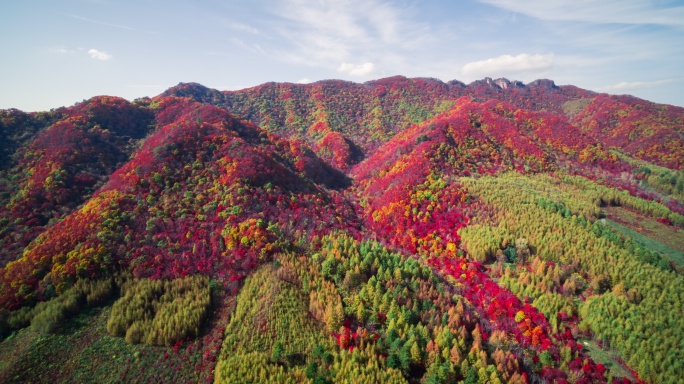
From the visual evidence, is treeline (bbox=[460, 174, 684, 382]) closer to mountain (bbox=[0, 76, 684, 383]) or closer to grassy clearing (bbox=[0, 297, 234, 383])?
mountain (bbox=[0, 76, 684, 383])

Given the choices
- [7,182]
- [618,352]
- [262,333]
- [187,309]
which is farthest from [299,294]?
[7,182]

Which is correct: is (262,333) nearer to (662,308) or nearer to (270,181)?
(270,181)

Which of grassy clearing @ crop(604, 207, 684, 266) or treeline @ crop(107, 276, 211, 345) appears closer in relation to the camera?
treeline @ crop(107, 276, 211, 345)

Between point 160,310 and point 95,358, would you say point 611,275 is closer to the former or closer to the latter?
point 160,310

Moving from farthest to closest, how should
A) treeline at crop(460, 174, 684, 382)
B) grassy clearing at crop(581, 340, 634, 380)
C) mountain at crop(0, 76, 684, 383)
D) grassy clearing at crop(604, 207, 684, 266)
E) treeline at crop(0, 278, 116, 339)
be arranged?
grassy clearing at crop(604, 207, 684, 266) < treeline at crop(0, 278, 116, 339) < treeline at crop(460, 174, 684, 382) < mountain at crop(0, 76, 684, 383) < grassy clearing at crop(581, 340, 634, 380)

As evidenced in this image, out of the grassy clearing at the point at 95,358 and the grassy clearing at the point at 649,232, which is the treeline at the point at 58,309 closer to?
the grassy clearing at the point at 95,358

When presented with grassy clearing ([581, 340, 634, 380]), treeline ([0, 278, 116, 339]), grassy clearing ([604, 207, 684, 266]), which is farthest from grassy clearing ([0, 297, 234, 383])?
grassy clearing ([604, 207, 684, 266])
